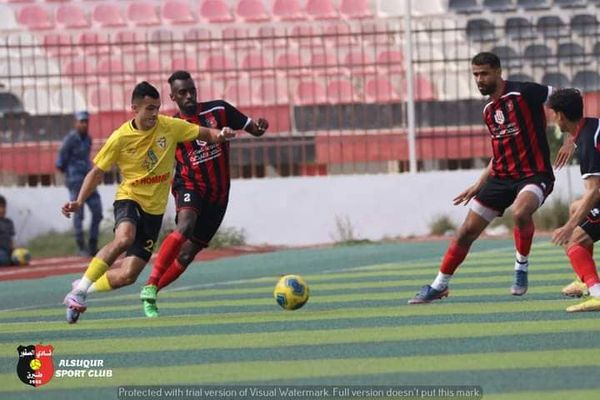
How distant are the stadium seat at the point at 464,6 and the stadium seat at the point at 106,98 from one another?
6.78 meters

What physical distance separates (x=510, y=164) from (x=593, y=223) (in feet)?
4.40

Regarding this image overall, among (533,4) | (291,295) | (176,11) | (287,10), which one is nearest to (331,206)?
(287,10)

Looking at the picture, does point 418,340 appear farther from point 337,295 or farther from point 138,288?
point 138,288

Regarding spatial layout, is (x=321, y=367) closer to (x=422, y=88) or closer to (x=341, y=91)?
(x=341, y=91)

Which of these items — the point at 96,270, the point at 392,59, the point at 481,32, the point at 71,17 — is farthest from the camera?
the point at 71,17

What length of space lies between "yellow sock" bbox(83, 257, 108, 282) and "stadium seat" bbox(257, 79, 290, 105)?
14710 mm

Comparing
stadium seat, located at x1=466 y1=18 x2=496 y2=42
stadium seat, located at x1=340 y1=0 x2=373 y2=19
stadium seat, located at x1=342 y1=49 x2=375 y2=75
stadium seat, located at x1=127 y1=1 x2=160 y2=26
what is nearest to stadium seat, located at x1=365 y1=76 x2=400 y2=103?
stadium seat, located at x1=342 y1=49 x2=375 y2=75

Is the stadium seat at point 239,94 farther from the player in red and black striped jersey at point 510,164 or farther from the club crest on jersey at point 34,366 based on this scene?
the club crest on jersey at point 34,366

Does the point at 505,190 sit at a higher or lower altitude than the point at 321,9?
lower

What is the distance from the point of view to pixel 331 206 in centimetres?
2347

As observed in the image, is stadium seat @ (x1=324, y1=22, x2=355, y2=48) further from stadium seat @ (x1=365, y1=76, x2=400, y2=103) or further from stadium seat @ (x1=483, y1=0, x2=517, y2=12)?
stadium seat @ (x1=483, y1=0, x2=517, y2=12)

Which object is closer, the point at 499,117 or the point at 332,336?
the point at 332,336

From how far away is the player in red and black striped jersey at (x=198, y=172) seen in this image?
1230cm

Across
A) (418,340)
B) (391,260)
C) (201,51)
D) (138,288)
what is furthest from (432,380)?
(201,51)
